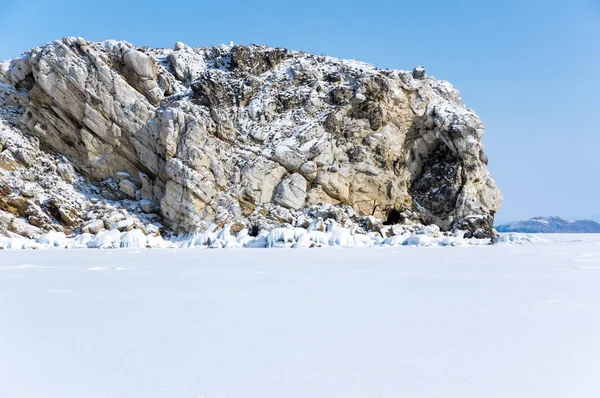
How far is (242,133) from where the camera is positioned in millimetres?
34469

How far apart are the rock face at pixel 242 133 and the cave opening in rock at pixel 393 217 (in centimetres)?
30

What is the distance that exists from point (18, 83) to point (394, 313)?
3808cm

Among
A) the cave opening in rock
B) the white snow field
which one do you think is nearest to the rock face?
the cave opening in rock

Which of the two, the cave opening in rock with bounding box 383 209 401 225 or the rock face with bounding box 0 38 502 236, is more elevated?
the rock face with bounding box 0 38 502 236

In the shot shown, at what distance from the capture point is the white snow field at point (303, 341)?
302cm

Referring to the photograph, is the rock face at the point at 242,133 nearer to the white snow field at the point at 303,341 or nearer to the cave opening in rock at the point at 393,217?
the cave opening in rock at the point at 393,217

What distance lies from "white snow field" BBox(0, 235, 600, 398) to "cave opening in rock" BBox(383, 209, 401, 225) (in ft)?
88.1

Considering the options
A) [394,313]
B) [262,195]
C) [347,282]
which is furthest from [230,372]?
[262,195]

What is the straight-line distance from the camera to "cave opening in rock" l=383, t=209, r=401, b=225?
34562 millimetres

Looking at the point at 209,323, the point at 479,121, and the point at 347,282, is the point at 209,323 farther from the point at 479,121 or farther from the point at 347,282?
the point at 479,121

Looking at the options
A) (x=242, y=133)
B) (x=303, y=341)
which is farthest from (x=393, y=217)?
(x=303, y=341)

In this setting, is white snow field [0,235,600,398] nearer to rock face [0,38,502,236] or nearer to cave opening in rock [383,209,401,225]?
rock face [0,38,502,236]

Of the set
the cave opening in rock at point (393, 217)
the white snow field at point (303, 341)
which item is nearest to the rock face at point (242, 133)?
the cave opening in rock at point (393, 217)

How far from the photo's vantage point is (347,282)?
8.43m
